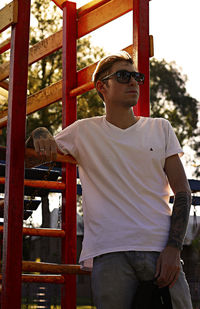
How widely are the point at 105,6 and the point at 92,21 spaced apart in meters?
0.18

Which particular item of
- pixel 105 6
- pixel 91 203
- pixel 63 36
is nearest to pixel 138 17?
pixel 105 6

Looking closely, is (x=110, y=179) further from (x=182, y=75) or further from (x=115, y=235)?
(x=182, y=75)

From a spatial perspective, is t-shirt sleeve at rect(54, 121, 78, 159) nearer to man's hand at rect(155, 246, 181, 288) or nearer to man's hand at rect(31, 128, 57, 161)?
man's hand at rect(31, 128, 57, 161)

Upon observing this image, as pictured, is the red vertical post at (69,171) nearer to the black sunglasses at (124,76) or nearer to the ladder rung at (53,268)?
the ladder rung at (53,268)

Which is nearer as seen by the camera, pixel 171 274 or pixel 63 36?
pixel 171 274

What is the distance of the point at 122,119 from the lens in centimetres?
254

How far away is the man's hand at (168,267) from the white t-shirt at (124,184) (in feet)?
0.14

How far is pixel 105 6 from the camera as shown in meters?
3.97

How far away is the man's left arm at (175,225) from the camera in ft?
7.21

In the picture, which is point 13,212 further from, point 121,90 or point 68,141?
point 121,90

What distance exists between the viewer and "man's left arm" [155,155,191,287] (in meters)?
2.20

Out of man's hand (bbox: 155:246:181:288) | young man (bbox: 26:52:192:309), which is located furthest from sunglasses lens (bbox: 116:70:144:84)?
man's hand (bbox: 155:246:181:288)

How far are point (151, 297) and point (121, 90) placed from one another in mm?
928

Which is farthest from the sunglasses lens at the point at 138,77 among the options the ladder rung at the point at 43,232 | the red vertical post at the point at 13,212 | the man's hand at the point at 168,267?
the ladder rung at the point at 43,232
